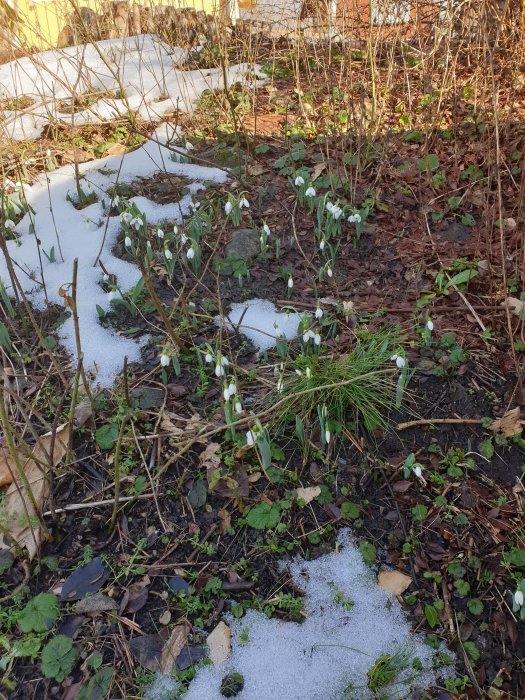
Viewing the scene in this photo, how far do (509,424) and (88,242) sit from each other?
7.69 ft

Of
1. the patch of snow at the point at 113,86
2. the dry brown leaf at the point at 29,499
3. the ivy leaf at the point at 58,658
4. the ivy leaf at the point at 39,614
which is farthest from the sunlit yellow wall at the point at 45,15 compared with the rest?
the ivy leaf at the point at 58,658

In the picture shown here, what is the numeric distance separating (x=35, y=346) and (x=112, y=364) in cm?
41

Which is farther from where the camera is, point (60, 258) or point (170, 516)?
point (60, 258)

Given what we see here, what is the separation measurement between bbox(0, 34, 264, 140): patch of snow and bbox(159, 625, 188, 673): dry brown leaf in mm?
3462

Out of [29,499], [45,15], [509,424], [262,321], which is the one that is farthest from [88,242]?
[45,15]

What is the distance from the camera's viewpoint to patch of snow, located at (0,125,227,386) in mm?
2658

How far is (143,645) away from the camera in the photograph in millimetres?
1740

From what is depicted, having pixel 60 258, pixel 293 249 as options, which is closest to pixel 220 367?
pixel 293 249

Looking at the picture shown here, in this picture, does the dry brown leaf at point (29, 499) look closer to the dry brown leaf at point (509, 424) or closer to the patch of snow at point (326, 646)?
the patch of snow at point (326, 646)

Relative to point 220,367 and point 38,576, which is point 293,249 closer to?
point 220,367

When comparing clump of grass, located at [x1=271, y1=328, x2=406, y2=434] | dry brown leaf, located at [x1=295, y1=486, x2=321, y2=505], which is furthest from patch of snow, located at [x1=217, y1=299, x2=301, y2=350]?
dry brown leaf, located at [x1=295, y1=486, x2=321, y2=505]

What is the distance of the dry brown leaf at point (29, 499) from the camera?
192 cm

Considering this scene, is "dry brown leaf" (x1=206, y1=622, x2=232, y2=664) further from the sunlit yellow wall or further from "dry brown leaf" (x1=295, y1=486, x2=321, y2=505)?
the sunlit yellow wall

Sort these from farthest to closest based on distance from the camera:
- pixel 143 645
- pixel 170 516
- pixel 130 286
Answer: pixel 130 286
pixel 170 516
pixel 143 645
